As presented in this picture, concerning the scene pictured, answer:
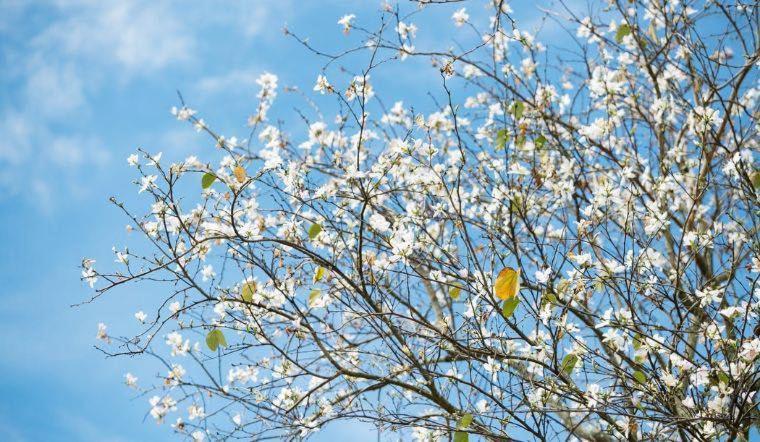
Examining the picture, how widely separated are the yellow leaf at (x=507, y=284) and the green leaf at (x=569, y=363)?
25.6 inches

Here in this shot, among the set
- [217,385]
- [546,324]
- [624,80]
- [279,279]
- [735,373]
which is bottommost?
[735,373]

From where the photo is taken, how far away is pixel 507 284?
2.72 metres

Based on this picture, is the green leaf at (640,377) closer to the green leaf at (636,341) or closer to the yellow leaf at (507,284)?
the green leaf at (636,341)

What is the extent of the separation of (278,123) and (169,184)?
213cm

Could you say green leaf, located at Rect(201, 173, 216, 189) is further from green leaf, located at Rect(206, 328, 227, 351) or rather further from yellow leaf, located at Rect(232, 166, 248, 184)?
green leaf, located at Rect(206, 328, 227, 351)

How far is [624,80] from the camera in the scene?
534 centimetres

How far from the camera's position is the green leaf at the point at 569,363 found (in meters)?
3.19

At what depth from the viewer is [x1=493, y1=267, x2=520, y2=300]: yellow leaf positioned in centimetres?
271

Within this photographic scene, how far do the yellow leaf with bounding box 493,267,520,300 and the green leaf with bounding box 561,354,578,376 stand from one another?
65cm

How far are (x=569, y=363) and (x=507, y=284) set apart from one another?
75cm

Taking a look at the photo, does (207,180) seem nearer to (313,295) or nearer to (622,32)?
(313,295)

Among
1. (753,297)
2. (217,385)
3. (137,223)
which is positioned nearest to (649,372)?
(753,297)

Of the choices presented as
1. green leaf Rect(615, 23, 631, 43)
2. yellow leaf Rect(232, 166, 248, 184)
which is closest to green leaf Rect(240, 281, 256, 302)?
yellow leaf Rect(232, 166, 248, 184)

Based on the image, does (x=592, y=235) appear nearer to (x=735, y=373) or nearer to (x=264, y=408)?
(x=735, y=373)
